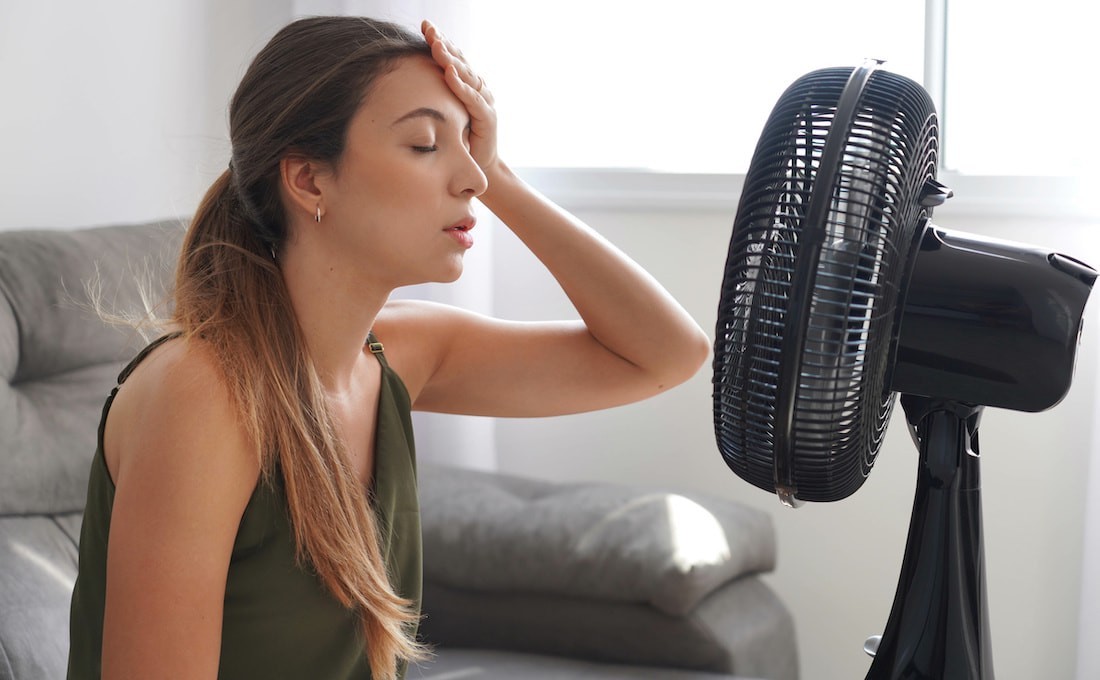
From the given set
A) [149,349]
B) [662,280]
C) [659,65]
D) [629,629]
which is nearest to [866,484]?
[662,280]

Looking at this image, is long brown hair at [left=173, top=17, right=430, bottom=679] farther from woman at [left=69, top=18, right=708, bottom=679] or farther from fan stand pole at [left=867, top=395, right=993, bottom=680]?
fan stand pole at [left=867, top=395, right=993, bottom=680]

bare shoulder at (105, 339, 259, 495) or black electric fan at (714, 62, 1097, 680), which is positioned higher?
black electric fan at (714, 62, 1097, 680)

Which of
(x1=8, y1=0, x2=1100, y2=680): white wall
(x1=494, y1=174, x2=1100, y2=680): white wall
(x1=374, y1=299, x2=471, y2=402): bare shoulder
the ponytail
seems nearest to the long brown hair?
the ponytail

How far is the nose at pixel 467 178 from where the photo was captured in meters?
1.05

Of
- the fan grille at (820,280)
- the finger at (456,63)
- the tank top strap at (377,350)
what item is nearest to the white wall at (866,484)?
the tank top strap at (377,350)

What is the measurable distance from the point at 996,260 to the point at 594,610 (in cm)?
121

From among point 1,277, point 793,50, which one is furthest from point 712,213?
point 1,277

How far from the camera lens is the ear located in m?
1.06

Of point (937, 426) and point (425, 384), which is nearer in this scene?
point (937, 426)

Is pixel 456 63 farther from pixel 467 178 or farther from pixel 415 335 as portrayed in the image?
pixel 415 335

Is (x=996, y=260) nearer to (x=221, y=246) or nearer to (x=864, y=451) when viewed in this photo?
(x=864, y=451)

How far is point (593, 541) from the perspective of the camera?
1800 mm

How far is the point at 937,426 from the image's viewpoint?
28.8 inches

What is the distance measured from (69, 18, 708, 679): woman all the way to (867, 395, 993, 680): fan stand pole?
0.50m
